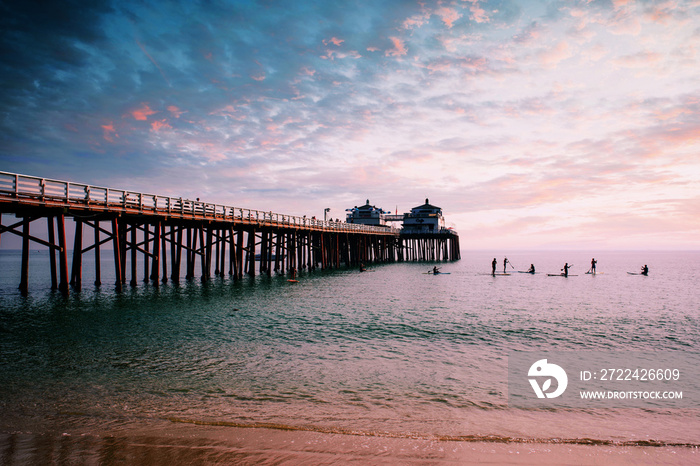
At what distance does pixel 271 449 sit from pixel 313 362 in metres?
5.38

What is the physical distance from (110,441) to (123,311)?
1462cm

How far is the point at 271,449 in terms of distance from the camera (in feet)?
19.6

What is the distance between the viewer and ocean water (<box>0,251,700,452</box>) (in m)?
7.30

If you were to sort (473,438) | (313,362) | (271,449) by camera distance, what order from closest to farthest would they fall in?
1. (271,449)
2. (473,438)
3. (313,362)

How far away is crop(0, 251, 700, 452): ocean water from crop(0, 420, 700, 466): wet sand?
0.33 metres

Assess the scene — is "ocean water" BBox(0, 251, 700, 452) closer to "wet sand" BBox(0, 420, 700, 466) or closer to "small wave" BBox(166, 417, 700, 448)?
"small wave" BBox(166, 417, 700, 448)

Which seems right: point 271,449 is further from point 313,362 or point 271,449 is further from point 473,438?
point 313,362

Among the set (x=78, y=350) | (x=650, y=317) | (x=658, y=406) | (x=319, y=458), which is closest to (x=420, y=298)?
(x=650, y=317)

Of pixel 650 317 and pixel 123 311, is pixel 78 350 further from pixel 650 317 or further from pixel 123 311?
pixel 650 317

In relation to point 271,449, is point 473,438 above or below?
below

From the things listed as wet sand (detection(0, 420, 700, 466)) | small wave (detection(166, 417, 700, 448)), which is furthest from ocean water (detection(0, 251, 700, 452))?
wet sand (detection(0, 420, 700, 466))

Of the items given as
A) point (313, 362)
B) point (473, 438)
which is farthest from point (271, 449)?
point (313, 362)

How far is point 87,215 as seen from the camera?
22.3 m

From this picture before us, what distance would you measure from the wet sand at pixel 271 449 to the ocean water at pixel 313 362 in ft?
1.07
